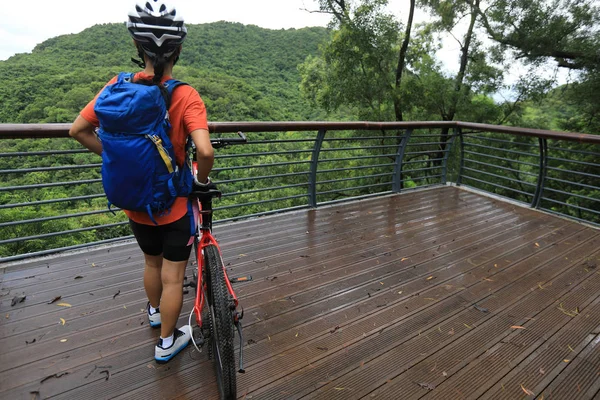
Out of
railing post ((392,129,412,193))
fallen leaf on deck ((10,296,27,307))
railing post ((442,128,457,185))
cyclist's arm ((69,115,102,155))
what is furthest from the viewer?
railing post ((442,128,457,185))

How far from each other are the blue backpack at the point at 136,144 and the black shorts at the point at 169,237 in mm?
161

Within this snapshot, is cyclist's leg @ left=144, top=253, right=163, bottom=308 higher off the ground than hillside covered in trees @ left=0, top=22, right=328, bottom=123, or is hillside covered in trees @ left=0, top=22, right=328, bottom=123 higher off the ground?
hillside covered in trees @ left=0, top=22, right=328, bottom=123

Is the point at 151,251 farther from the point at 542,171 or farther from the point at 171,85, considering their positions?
the point at 542,171

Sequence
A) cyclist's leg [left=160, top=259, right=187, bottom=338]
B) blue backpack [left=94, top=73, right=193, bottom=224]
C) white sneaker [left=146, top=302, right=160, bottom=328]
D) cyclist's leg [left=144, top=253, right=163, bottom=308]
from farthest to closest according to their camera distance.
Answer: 1. white sneaker [left=146, top=302, right=160, bottom=328]
2. cyclist's leg [left=144, top=253, right=163, bottom=308]
3. cyclist's leg [left=160, top=259, right=187, bottom=338]
4. blue backpack [left=94, top=73, right=193, bottom=224]

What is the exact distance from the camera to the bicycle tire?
1.39 meters

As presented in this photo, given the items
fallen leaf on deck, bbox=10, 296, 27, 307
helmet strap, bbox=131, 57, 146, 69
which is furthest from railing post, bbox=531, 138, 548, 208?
fallen leaf on deck, bbox=10, 296, 27, 307

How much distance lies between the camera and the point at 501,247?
320 cm

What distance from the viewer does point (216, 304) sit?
4.63 ft

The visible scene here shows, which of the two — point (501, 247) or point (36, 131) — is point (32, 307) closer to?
point (36, 131)

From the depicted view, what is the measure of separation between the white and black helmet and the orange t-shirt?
125 millimetres

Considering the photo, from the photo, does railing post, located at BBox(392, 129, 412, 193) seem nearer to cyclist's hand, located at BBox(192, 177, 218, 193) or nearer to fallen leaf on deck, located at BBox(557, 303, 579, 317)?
fallen leaf on deck, located at BBox(557, 303, 579, 317)

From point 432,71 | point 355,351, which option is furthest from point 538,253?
point 432,71

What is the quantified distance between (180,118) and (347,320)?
1.49 m

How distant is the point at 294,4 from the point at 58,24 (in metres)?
24.0
